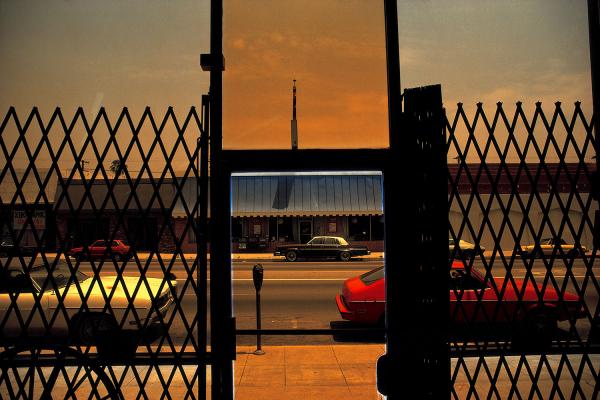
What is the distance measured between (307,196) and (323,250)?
5983 millimetres

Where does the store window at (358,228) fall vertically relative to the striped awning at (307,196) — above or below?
below

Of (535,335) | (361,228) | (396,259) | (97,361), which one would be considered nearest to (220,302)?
(97,361)

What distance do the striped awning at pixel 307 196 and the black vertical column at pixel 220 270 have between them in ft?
76.4

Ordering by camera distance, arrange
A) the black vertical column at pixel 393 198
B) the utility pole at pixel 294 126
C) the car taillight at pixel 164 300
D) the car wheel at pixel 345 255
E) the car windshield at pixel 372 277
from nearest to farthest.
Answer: the black vertical column at pixel 393 198 → the utility pole at pixel 294 126 → the car taillight at pixel 164 300 → the car windshield at pixel 372 277 → the car wheel at pixel 345 255

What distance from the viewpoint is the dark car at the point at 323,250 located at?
2223 cm

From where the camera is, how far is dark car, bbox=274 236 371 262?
72.9ft

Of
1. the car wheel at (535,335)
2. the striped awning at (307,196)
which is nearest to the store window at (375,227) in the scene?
the striped awning at (307,196)

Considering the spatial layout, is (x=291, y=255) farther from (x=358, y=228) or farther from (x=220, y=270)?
(x=220, y=270)

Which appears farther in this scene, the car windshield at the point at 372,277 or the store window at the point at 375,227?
the store window at the point at 375,227

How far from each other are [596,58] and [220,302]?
3383mm

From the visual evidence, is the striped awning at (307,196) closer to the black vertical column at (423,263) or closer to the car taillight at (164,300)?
the car taillight at (164,300)

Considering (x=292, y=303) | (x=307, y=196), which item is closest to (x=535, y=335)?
(x=292, y=303)

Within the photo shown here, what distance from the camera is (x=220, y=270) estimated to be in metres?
3.13

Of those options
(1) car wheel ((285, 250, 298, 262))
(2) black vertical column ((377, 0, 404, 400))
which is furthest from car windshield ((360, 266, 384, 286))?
(1) car wheel ((285, 250, 298, 262))
